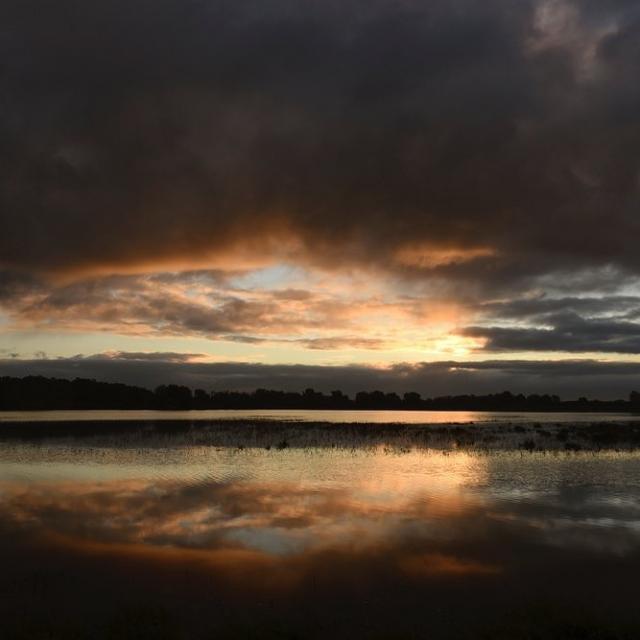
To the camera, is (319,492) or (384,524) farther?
(319,492)

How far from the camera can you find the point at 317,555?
1520cm

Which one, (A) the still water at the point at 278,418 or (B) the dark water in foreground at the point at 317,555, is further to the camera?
(A) the still water at the point at 278,418

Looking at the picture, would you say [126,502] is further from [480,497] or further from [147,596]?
[480,497]

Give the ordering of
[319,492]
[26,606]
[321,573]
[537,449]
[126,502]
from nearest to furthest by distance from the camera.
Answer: [26,606] < [321,573] < [126,502] < [319,492] < [537,449]

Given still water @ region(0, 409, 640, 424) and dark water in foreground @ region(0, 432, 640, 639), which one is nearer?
dark water in foreground @ region(0, 432, 640, 639)

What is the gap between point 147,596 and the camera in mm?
12188

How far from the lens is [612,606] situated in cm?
1173

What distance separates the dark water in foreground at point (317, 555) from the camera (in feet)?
35.1

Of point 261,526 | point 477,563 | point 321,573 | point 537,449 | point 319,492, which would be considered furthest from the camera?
point 537,449

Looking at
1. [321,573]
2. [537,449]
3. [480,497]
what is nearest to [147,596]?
[321,573]

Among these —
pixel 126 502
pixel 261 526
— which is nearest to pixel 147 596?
pixel 261 526

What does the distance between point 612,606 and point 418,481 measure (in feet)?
54.3

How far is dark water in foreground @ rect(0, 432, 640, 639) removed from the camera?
10.7 metres

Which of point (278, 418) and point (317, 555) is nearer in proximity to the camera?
point (317, 555)
